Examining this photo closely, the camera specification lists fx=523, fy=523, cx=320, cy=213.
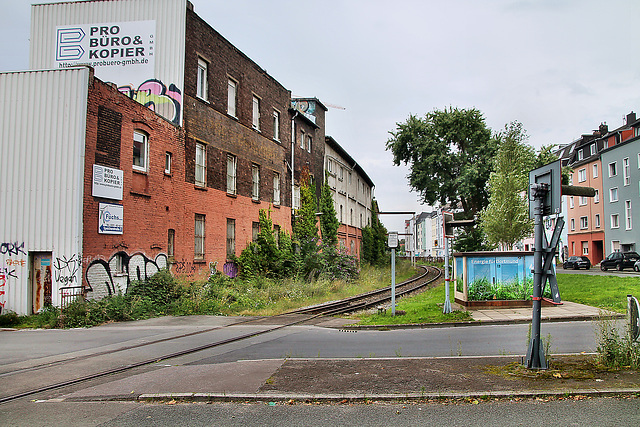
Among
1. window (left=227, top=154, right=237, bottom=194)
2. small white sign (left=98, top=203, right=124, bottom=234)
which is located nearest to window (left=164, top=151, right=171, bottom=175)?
small white sign (left=98, top=203, right=124, bottom=234)

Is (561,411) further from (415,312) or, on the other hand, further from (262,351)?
(415,312)

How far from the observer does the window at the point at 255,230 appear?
25.5m

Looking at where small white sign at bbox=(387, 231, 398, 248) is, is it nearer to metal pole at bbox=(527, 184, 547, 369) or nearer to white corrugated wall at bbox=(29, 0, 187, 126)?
metal pole at bbox=(527, 184, 547, 369)

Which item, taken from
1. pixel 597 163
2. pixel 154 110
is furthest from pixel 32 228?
pixel 597 163

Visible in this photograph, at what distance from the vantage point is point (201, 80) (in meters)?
21.6

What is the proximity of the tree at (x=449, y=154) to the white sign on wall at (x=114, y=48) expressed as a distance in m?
24.4

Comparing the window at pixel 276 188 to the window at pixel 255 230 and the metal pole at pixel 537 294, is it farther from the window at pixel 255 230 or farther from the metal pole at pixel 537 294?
the metal pole at pixel 537 294

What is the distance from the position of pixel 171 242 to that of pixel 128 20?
29.9ft

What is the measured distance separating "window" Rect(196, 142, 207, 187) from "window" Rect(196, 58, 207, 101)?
2093 mm

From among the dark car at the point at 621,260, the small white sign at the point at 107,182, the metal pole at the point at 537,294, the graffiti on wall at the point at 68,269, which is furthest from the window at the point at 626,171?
the graffiti on wall at the point at 68,269

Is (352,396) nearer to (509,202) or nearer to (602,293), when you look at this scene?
(602,293)

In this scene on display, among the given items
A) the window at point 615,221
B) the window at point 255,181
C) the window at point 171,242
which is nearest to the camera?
the window at point 171,242

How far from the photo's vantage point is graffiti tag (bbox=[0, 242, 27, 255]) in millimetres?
15165

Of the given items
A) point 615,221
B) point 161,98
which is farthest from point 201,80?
point 615,221
